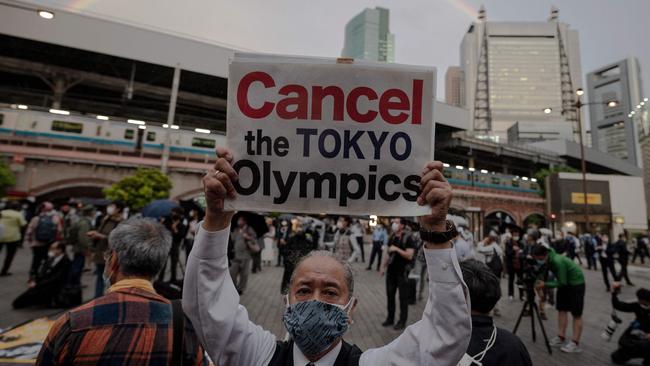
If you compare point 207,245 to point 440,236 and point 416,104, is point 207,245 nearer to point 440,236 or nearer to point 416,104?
point 440,236

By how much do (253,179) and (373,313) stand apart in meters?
6.59

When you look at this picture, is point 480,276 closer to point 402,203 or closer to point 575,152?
point 402,203

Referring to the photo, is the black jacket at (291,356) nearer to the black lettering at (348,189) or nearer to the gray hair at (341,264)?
the gray hair at (341,264)

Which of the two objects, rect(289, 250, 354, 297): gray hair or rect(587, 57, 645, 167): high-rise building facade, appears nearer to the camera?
rect(289, 250, 354, 297): gray hair

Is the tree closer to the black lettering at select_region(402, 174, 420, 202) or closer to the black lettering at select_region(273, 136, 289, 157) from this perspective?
the black lettering at select_region(273, 136, 289, 157)

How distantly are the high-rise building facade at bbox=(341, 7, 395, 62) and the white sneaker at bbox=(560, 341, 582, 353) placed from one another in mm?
184466

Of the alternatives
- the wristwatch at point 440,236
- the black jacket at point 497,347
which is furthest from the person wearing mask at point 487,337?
the wristwatch at point 440,236

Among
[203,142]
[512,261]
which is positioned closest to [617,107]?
[203,142]

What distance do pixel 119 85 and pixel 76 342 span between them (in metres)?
39.8

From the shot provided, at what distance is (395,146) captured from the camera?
1.73 meters

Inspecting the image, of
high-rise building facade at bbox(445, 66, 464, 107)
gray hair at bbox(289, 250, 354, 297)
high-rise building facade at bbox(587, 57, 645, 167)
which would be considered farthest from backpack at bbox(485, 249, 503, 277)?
high-rise building facade at bbox(445, 66, 464, 107)

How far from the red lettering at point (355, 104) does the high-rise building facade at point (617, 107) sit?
16102 centimetres

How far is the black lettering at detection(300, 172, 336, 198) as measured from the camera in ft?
5.63

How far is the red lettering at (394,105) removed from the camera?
5.74 ft
